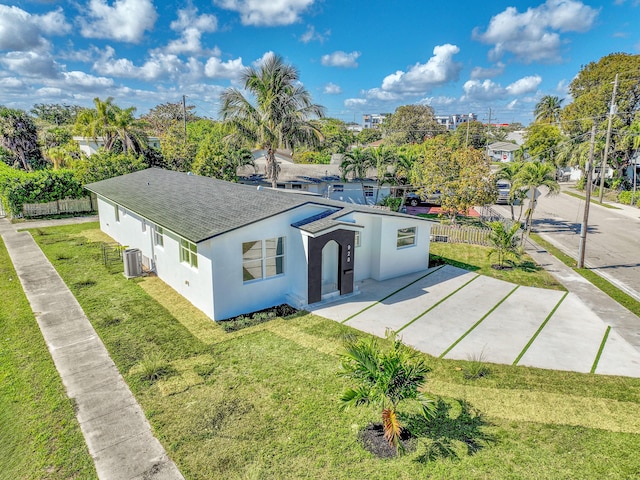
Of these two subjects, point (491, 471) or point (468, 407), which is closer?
point (491, 471)

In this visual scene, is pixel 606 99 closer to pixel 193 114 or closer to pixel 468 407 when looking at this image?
pixel 468 407

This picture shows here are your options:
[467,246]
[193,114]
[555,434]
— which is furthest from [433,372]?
[193,114]

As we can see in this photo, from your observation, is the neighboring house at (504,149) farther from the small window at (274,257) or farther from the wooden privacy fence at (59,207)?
the small window at (274,257)

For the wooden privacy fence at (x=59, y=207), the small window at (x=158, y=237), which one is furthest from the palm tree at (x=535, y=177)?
the wooden privacy fence at (x=59, y=207)

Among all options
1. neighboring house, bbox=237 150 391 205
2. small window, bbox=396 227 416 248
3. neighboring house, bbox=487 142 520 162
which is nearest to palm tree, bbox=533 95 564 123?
neighboring house, bbox=487 142 520 162

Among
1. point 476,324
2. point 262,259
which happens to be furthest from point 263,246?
point 476,324
